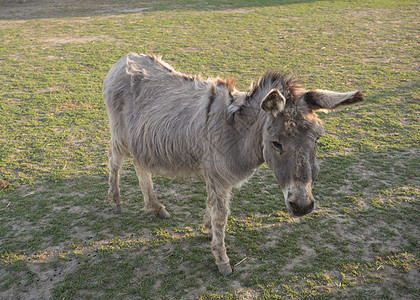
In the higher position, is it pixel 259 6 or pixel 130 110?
pixel 259 6

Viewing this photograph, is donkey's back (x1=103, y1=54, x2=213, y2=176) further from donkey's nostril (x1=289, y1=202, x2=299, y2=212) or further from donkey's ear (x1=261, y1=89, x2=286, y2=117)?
donkey's nostril (x1=289, y1=202, x2=299, y2=212)

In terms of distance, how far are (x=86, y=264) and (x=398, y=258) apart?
3.52 metres

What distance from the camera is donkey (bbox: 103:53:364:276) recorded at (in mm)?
2949

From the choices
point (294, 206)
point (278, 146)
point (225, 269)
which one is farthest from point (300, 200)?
point (225, 269)

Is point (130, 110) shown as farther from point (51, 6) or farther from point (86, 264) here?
point (51, 6)

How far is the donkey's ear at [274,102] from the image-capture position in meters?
2.72

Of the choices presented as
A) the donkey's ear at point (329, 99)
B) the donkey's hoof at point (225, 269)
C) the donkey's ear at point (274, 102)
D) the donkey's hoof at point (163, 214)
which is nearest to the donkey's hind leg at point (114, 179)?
the donkey's hoof at point (163, 214)

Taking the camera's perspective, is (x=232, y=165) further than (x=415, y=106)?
No

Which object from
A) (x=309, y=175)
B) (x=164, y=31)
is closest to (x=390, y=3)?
(x=164, y=31)

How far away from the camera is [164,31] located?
12.4 m

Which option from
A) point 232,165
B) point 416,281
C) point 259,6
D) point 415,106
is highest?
point 259,6

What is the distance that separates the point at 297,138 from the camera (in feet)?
9.64

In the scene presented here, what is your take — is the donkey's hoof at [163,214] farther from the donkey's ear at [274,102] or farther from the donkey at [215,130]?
the donkey's ear at [274,102]

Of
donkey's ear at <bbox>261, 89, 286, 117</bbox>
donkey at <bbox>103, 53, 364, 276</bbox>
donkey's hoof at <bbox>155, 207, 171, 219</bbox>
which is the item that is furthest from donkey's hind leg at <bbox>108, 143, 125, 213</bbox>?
donkey's ear at <bbox>261, 89, 286, 117</bbox>
